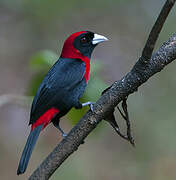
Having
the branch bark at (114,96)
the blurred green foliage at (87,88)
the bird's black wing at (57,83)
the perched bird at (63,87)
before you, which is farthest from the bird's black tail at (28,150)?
the branch bark at (114,96)

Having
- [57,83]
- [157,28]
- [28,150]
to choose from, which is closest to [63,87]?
[57,83]

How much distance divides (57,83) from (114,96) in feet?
4.73

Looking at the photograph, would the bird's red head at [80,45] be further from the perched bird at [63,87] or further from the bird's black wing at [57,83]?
the bird's black wing at [57,83]

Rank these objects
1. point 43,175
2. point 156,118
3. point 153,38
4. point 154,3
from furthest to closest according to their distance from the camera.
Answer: point 154,3, point 156,118, point 43,175, point 153,38

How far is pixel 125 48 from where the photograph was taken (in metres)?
7.16

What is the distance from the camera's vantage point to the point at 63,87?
368cm

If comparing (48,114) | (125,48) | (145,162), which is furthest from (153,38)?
(125,48)

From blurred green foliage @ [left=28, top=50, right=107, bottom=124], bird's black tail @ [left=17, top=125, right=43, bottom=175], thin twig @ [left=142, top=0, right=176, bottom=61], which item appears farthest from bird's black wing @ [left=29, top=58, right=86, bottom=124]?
thin twig @ [left=142, top=0, right=176, bottom=61]

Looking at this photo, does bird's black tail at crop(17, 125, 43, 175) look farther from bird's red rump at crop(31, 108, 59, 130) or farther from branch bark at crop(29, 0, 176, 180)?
branch bark at crop(29, 0, 176, 180)

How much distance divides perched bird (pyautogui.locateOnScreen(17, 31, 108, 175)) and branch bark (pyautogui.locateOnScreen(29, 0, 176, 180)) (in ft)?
2.46

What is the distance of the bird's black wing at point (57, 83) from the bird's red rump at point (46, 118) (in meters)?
0.03

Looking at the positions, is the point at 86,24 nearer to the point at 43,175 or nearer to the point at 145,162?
the point at 145,162

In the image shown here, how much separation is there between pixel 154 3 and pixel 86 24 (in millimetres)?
1313

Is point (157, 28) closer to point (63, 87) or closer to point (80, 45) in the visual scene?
point (63, 87)
